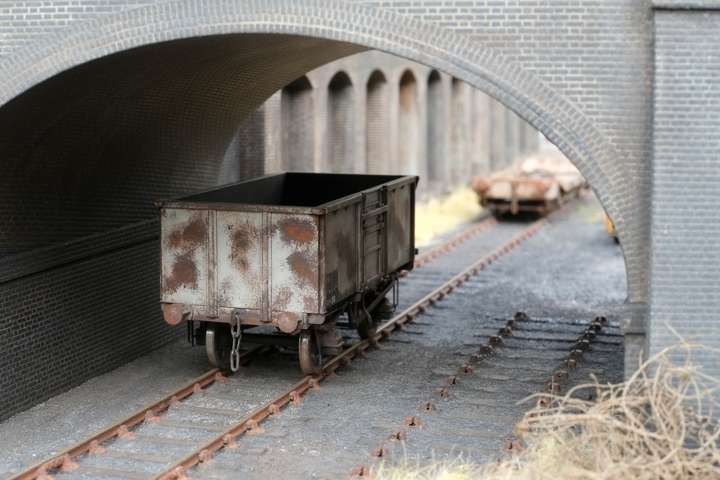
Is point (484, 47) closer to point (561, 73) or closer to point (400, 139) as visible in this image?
point (561, 73)

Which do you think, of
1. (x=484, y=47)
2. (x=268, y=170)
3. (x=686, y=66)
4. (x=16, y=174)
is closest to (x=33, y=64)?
(x=16, y=174)

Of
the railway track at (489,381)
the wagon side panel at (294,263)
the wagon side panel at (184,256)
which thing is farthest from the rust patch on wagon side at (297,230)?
the railway track at (489,381)

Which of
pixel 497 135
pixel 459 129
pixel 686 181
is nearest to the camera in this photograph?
pixel 686 181

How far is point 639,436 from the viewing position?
400 inches

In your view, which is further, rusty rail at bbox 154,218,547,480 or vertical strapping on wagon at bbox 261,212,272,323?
vertical strapping on wagon at bbox 261,212,272,323

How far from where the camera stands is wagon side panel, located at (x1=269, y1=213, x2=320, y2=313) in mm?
14031

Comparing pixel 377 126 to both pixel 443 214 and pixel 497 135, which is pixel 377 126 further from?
pixel 497 135

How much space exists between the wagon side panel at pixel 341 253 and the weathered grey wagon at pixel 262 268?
0.01 m

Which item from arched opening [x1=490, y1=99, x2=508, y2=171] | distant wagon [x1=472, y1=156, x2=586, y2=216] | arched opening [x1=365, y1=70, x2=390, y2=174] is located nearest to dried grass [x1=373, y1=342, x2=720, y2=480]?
distant wagon [x1=472, y1=156, x2=586, y2=216]

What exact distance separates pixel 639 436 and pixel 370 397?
483 centimetres

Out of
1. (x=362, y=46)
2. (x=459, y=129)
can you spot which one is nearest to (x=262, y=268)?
(x=362, y=46)

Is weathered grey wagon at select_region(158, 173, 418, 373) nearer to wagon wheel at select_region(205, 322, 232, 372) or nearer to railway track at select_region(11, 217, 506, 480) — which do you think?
wagon wheel at select_region(205, 322, 232, 372)

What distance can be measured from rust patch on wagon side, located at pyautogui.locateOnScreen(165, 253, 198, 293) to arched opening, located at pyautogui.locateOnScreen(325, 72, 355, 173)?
45.6ft

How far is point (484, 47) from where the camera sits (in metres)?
11.5
